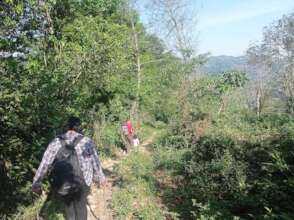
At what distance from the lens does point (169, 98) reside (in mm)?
23703

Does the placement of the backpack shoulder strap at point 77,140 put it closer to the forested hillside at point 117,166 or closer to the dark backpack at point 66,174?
the dark backpack at point 66,174

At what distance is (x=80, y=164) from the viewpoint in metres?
5.28

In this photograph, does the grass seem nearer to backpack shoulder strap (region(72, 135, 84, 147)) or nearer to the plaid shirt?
the plaid shirt

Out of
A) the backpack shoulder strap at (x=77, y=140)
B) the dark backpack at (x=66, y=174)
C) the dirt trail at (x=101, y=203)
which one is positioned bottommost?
the dirt trail at (x=101, y=203)

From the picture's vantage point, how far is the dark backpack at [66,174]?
17.0 ft

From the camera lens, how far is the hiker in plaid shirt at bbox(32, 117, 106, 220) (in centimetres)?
527

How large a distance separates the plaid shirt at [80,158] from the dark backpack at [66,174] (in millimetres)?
57

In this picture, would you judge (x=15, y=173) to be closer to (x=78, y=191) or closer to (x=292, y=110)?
(x=78, y=191)

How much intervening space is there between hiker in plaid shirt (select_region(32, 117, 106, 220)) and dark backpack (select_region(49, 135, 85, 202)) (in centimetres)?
5

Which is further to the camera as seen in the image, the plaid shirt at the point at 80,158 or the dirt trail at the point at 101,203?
the dirt trail at the point at 101,203

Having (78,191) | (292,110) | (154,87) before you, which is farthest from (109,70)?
(292,110)

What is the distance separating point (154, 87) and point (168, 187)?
17.9 meters

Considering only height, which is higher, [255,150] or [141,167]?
[255,150]

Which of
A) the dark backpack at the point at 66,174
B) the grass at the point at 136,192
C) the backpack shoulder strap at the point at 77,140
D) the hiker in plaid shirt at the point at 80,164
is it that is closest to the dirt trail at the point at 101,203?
the grass at the point at 136,192
